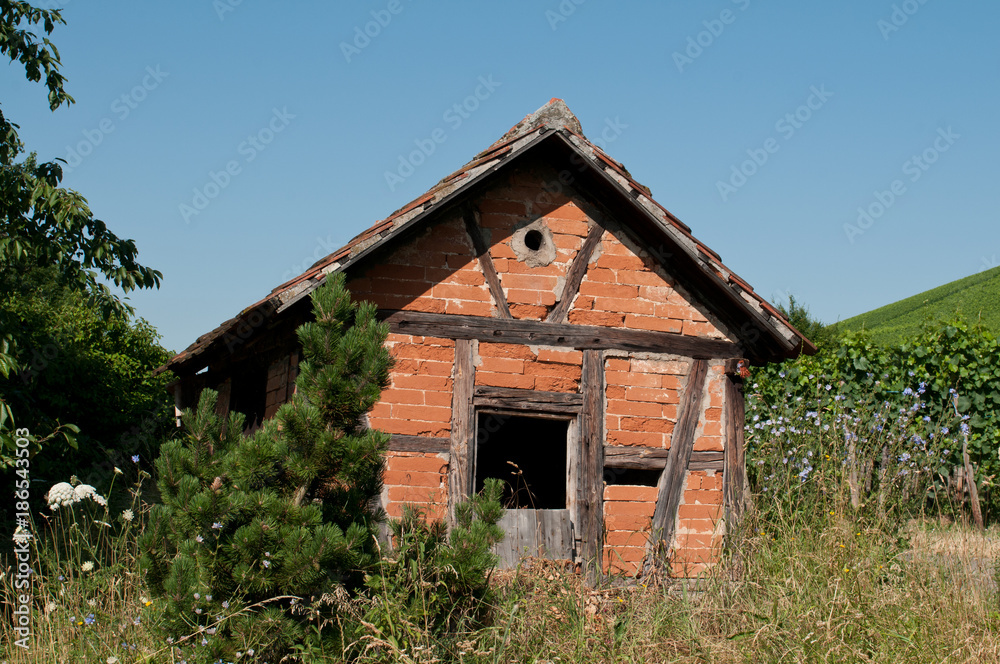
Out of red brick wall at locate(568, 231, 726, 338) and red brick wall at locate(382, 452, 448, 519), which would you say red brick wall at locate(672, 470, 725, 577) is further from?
red brick wall at locate(382, 452, 448, 519)

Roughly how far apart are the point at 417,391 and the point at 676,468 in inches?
92.8

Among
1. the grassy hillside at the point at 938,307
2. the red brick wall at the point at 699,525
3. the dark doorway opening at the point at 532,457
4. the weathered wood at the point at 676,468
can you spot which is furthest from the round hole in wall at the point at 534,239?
the grassy hillside at the point at 938,307

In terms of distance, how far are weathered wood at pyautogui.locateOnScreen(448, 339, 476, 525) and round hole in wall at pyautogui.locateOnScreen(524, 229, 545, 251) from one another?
1.07 m

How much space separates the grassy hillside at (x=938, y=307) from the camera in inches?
1329

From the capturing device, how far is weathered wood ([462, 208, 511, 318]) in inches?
262

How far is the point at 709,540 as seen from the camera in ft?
22.4

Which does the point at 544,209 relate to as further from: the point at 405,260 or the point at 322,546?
the point at 322,546

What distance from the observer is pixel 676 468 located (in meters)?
6.84

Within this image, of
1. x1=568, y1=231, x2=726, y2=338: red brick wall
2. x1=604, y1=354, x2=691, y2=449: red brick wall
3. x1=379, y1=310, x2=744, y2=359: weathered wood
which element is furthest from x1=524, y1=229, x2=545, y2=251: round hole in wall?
x1=604, y1=354, x2=691, y2=449: red brick wall

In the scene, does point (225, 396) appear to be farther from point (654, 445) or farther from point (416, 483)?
point (654, 445)

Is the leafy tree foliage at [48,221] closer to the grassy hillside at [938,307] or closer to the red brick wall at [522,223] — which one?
the red brick wall at [522,223]

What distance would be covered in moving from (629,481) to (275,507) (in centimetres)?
433

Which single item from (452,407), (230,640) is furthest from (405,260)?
(230,640)

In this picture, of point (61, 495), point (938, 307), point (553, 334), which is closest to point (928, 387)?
point (553, 334)
